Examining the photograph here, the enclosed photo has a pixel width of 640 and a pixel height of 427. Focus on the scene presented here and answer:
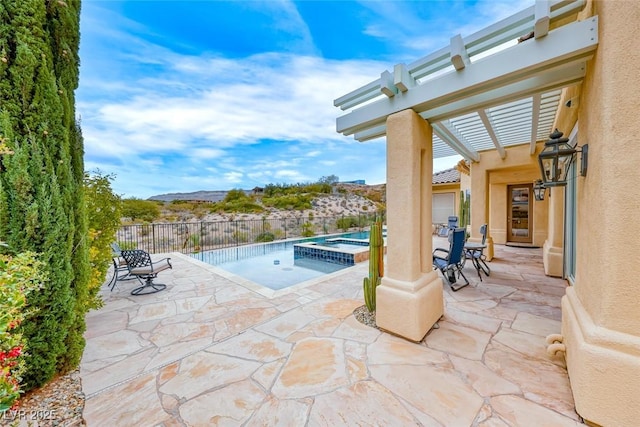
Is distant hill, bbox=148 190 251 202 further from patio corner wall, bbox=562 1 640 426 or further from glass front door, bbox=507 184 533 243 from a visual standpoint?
patio corner wall, bbox=562 1 640 426

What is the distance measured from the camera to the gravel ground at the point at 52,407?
192cm

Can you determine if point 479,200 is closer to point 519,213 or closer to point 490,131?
point 490,131

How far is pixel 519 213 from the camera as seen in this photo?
9969 millimetres

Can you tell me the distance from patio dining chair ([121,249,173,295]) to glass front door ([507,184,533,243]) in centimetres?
1243

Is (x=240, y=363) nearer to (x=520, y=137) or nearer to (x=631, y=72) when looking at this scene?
(x=631, y=72)

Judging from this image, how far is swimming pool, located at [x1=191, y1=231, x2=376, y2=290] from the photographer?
6503 millimetres

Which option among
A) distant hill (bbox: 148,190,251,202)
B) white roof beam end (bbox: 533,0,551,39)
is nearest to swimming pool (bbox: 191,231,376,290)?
white roof beam end (bbox: 533,0,551,39)

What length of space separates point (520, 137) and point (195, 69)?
10.1 m

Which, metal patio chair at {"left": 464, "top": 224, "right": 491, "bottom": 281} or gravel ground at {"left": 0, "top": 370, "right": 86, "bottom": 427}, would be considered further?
metal patio chair at {"left": 464, "top": 224, "right": 491, "bottom": 281}

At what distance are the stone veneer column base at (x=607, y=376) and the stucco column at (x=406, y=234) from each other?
1354mm

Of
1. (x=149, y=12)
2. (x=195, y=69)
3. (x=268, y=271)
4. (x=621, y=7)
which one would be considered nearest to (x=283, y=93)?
(x=195, y=69)

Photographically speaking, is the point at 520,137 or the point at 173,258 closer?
the point at 520,137

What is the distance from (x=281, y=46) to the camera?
25.3ft

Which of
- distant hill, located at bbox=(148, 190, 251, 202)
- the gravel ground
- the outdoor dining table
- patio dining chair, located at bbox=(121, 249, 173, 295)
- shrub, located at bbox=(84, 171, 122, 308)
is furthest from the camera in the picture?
distant hill, located at bbox=(148, 190, 251, 202)
